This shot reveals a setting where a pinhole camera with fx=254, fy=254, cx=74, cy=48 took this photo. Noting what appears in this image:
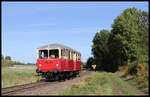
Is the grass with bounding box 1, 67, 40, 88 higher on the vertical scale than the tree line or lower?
lower

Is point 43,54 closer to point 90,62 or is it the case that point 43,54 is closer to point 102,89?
point 102,89

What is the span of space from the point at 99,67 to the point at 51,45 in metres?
40.4

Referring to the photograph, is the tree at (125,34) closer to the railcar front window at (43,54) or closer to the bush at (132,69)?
the bush at (132,69)

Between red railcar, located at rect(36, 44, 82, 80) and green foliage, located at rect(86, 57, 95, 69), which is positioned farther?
green foliage, located at rect(86, 57, 95, 69)

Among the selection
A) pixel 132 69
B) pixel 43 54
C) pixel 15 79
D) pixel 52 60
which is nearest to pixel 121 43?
pixel 132 69

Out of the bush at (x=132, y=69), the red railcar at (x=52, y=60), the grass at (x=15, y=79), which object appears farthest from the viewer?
the bush at (x=132, y=69)

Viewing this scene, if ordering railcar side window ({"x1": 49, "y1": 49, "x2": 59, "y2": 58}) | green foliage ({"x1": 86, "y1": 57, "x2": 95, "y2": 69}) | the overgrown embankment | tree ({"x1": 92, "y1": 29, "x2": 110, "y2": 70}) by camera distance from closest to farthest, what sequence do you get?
the overgrown embankment, railcar side window ({"x1": 49, "y1": 49, "x2": 59, "y2": 58}), tree ({"x1": 92, "y1": 29, "x2": 110, "y2": 70}), green foliage ({"x1": 86, "y1": 57, "x2": 95, "y2": 69})

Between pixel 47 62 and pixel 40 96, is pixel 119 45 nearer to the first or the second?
pixel 47 62

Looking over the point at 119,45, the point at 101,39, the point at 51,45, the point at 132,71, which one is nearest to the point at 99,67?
the point at 101,39

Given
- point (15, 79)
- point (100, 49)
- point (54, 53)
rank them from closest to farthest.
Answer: point (54, 53) < point (15, 79) < point (100, 49)

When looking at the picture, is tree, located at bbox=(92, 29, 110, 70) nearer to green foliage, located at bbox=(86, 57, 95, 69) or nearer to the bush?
green foliage, located at bbox=(86, 57, 95, 69)

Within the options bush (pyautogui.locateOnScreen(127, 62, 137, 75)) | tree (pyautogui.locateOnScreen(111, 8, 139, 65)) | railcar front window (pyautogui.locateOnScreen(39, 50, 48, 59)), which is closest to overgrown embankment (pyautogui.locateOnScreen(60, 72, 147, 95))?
railcar front window (pyautogui.locateOnScreen(39, 50, 48, 59))

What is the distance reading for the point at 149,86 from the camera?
519 inches

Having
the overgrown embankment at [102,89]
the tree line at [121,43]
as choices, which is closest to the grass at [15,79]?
the overgrown embankment at [102,89]
